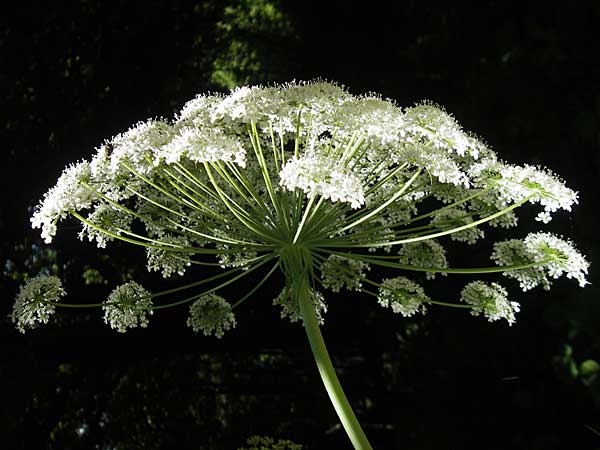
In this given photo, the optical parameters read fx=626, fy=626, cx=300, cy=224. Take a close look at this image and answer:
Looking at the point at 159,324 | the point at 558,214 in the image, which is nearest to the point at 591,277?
the point at 558,214

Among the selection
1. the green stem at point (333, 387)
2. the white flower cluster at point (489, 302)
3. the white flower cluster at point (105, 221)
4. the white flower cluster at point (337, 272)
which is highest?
the white flower cluster at point (105, 221)

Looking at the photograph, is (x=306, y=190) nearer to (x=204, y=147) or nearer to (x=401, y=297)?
(x=204, y=147)

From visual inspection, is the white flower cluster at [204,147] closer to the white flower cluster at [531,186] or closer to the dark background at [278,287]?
the white flower cluster at [531,186]

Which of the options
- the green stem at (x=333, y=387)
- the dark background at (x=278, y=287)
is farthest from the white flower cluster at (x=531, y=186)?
the dark background at (x=278, y=287)

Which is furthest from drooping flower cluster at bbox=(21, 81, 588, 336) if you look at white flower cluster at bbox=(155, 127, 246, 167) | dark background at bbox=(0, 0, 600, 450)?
dark background at bbox=(0, 0, 600, 450)

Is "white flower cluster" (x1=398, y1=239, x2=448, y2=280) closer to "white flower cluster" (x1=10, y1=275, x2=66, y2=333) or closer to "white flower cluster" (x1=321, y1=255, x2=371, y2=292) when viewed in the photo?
"white flower cluster" (x1=321, y1=255, x2=371, y2=292)

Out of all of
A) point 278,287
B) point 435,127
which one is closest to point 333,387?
point 435,127
